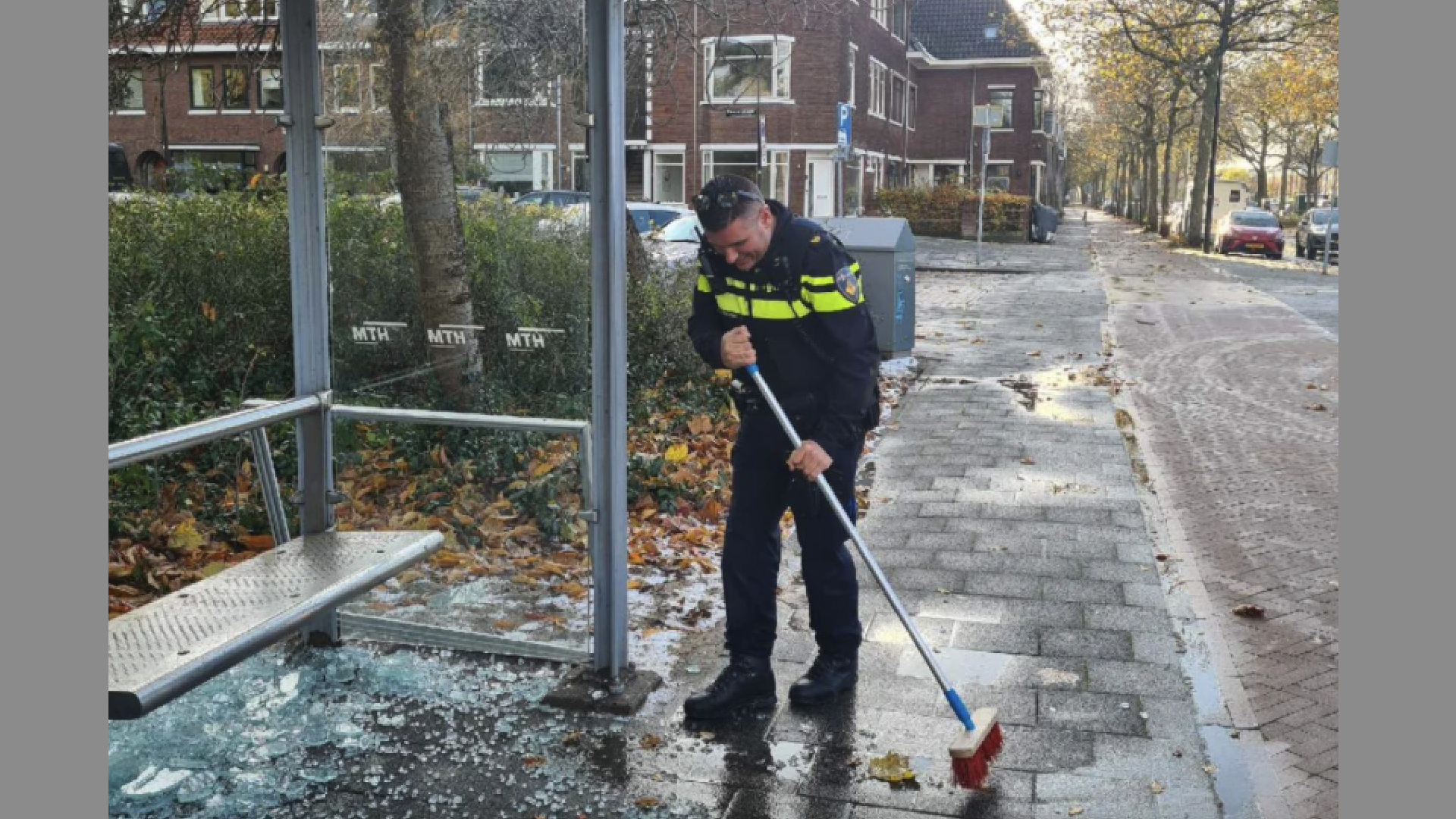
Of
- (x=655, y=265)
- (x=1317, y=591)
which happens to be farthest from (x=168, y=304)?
(x=1317, y=591)

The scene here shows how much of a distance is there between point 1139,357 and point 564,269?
11170 mm

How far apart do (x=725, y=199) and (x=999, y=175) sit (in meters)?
54.9

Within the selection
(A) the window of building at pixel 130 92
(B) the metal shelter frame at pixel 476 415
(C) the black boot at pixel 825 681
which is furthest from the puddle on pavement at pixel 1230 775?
(A) the window of building at pixel 130 92

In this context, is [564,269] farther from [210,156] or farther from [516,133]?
[210,156]

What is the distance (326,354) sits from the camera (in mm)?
4996

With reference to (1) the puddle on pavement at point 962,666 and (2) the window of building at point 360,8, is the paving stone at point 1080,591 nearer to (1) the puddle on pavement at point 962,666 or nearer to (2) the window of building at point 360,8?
(1) the puddle on pavement at point 962,666

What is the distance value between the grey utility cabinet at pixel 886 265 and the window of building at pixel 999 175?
138 feet

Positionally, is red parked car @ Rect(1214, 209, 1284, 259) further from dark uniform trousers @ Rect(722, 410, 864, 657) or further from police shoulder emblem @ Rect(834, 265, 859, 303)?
police shoulder emblem @ Rect(834, 265, 859, 303)

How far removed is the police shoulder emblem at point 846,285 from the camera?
432 centimetres

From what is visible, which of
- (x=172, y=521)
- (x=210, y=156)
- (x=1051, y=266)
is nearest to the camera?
(x=172, y=521)

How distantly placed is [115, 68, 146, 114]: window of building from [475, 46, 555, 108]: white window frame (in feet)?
11.6

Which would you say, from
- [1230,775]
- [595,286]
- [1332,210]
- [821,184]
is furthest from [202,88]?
[1332,210]

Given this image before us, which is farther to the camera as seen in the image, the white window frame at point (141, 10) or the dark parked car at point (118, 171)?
the white window frame at point (141, 10)

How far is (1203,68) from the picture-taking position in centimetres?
3850
